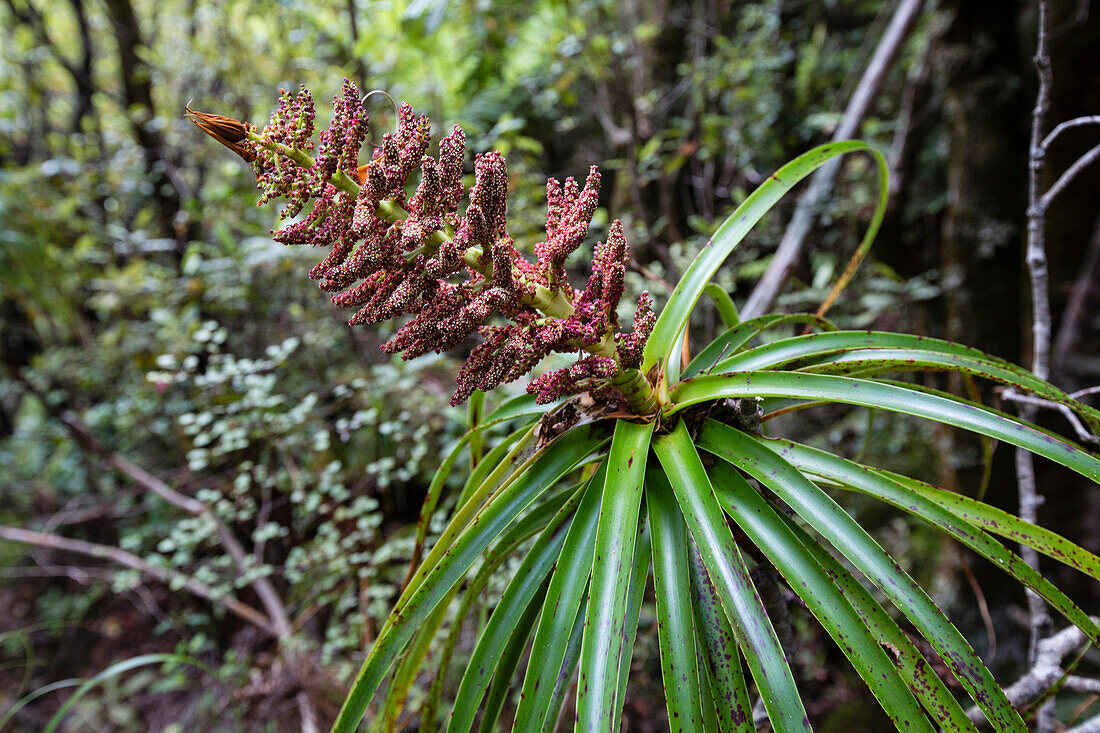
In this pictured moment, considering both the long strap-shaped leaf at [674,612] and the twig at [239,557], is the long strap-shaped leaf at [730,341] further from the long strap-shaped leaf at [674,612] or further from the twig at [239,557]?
the twig at [239,557]

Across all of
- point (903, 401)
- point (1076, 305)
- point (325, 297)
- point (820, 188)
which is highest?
point (1076, 305)

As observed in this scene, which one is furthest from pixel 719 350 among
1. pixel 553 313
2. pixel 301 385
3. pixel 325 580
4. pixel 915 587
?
pixel 301 385

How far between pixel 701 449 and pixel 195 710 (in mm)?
3537

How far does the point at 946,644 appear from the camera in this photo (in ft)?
2.29

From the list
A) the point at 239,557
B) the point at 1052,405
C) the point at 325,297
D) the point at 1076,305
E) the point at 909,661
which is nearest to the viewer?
the point at 909,661

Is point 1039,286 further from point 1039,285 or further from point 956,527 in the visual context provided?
point 956,527

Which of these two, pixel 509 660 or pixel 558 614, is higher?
pixel 558 614

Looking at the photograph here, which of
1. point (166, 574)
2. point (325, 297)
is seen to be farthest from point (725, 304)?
point (325, 297)

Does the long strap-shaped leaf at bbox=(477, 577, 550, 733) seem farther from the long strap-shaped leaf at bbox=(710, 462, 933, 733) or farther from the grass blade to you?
the long strap-shaped leaf at bbox=(710, 462, 933, 733)

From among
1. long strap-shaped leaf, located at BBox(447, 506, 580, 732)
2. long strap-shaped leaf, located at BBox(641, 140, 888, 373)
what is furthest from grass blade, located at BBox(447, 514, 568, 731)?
long strap-shaped leaf, located at BBox(641, 140, 888, 373)

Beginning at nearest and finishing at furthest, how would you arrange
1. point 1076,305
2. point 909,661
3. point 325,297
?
point 909,661, point 1076,305, point 325,297

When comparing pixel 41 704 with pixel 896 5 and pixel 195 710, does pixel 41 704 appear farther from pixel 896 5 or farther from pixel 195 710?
pixel 896 5

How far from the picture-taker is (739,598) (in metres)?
0.69

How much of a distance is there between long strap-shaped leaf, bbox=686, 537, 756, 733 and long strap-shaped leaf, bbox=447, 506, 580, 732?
0.24 m
